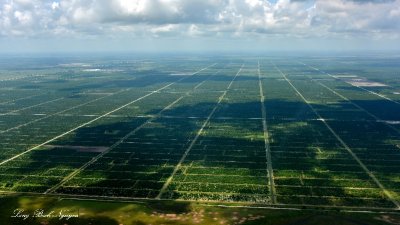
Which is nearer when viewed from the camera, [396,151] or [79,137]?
[396,151]

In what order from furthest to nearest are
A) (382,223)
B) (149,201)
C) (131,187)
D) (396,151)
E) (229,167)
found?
(396,151), (229,167), (131,187), (149,201), (382,223)

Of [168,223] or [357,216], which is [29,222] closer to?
[168,223]

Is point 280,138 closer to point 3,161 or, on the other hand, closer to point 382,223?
point 382,223

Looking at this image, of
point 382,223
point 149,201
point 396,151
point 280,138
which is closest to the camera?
point 382,223

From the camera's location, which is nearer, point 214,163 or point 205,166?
point 205,166

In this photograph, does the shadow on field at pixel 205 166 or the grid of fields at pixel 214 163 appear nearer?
the grid of fields at pixel 214 163

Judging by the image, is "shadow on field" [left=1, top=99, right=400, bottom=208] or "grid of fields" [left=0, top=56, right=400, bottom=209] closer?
"grid of fields" [left=0, top=56, right=400, bottom=209]

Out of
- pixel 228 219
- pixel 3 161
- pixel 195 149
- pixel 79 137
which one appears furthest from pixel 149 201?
pixel 79 137

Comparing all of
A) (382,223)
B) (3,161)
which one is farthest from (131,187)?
(382,223)

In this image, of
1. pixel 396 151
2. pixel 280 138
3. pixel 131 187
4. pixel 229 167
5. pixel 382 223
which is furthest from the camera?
pixel 280 138
